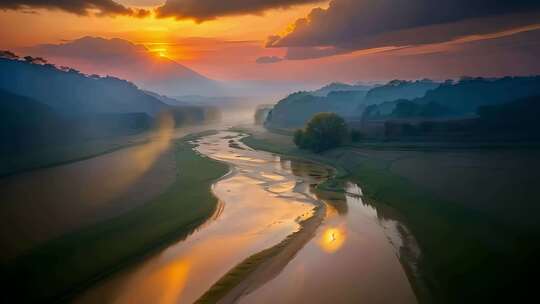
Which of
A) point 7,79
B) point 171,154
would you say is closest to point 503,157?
point 171,154

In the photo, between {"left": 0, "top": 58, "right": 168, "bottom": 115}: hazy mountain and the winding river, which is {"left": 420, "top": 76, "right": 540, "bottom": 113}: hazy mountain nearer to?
the winding river

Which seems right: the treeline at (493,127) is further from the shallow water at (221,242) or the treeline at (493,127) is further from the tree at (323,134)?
the shallow water at (221,242)

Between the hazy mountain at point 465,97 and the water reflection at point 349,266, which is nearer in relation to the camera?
the water reflection at point 349,266

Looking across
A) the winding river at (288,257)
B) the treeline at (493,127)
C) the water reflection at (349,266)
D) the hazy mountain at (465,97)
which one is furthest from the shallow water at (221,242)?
the hazy mountain at (465,97)

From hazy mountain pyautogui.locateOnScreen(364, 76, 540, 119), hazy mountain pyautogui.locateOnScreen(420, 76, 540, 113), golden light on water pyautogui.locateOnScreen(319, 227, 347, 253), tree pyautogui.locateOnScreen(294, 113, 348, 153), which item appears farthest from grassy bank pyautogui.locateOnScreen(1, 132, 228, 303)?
hazy mountain pyautogui.locateOnScreen(420, 76, 540, 113)

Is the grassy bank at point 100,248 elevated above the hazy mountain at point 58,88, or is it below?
below

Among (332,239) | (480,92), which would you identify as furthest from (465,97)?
(332,239)
